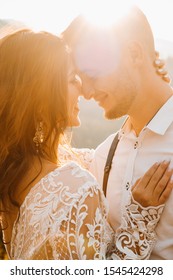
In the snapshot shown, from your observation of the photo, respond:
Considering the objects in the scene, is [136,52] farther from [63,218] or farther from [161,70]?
[63,218]

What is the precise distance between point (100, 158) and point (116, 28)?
99 centimetres

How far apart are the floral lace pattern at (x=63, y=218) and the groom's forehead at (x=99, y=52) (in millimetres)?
1432

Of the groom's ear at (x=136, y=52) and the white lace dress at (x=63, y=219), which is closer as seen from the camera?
the white lace dress at (x=63, y=219)

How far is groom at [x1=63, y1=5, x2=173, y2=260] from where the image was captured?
2.93 metres

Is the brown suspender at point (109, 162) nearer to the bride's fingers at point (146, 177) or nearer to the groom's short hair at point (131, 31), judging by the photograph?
the bride's fingers at point (146, 177)

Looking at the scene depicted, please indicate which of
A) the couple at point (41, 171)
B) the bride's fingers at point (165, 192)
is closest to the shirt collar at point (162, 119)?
the bride's fingers at point (165, 192)

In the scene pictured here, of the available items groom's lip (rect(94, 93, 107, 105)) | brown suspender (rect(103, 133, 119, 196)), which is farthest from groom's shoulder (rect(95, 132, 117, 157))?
groom's lip (rect(94, 93, 107, 105))

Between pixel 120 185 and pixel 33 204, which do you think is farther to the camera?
pixel 120 185

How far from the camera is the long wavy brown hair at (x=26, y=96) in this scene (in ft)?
7.36

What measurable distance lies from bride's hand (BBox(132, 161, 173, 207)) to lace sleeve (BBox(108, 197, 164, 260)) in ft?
0.14

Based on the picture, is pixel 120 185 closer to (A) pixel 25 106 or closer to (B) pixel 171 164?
(B) pixel 171 164

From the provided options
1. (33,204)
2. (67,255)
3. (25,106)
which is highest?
(25,106)

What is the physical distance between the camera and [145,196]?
267 cm
